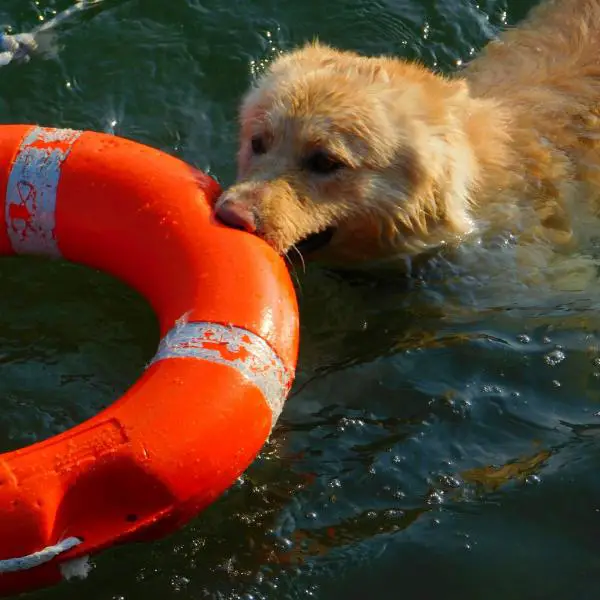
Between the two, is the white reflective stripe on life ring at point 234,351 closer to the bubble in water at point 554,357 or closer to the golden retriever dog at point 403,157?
the golden retriever dog at point 403,157

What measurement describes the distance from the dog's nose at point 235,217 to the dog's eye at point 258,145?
637 mm

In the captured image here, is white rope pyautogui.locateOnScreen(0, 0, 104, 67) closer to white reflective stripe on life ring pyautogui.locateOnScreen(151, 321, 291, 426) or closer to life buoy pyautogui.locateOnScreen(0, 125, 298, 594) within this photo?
life buoy pyautogui.locateOnScreen(0, 125, 298, 594)

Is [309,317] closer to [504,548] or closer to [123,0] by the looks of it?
[504,548]

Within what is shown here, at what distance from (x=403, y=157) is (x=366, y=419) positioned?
3.89ft

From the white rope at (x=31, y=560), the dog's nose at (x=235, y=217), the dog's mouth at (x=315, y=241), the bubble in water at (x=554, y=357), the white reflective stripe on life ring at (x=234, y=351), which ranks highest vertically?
the dog's nose at (x=235, y=217)

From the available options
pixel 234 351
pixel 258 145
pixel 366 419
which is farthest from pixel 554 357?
pixel 234 351

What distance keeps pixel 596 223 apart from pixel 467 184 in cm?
82

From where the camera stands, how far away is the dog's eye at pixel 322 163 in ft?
14.9

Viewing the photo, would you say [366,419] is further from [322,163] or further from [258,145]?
[258,145]

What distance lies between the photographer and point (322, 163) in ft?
14.9

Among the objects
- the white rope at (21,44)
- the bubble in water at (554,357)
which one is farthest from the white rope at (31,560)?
the white rope at (21,44)

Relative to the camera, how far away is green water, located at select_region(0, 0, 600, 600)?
150 inches

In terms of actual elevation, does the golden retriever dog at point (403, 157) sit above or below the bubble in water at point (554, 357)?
above

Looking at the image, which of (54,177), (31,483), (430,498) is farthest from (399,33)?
(31,483)
